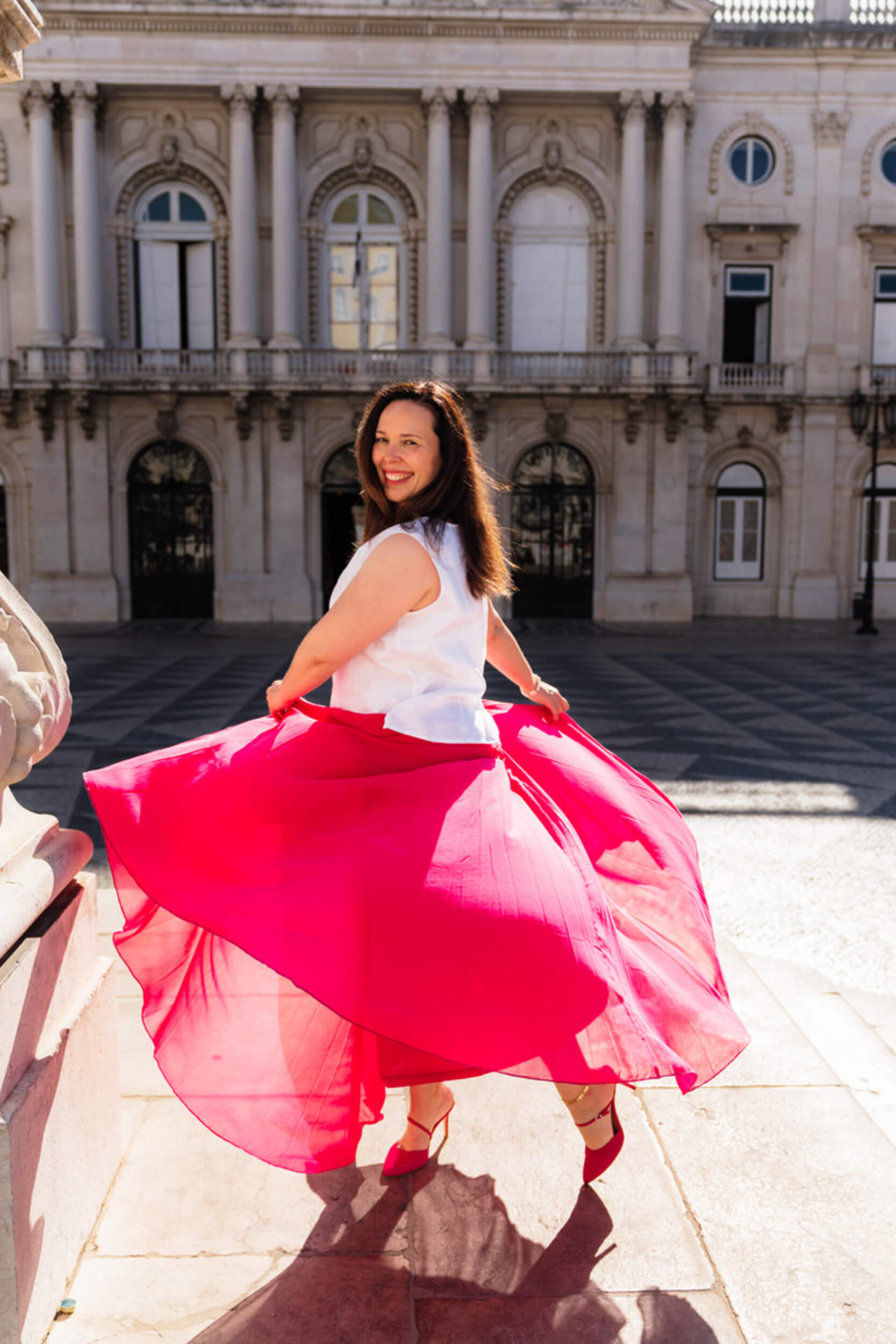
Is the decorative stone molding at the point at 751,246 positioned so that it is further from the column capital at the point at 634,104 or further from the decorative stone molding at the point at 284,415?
the decorative stone molding at the point at 284,415

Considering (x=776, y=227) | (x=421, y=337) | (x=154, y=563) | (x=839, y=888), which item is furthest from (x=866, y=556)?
(x=839, y=888)

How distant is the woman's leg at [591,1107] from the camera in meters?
2.66

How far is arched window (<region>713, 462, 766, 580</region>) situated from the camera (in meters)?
25.9

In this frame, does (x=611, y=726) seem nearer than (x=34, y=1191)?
No

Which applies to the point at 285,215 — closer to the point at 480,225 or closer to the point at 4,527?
the point at 480,225

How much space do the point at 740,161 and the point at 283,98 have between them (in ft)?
34.1

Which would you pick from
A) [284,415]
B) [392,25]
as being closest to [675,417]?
[284,415]

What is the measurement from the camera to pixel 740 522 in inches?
1024

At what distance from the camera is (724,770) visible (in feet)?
26.7

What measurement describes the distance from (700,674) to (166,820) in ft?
41.7

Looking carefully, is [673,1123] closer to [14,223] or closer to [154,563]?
[154,563]

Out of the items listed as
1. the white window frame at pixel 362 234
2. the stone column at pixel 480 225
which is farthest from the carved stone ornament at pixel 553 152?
the white window frame at pixel 362 234

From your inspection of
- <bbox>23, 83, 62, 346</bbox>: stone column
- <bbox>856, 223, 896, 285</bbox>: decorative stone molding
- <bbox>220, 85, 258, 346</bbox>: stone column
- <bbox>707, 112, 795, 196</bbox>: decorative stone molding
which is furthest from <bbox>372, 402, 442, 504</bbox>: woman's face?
<bbox>856, 223, 896, 285</bbox>: decorative stone molding

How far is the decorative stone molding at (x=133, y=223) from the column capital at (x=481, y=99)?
232 inches
